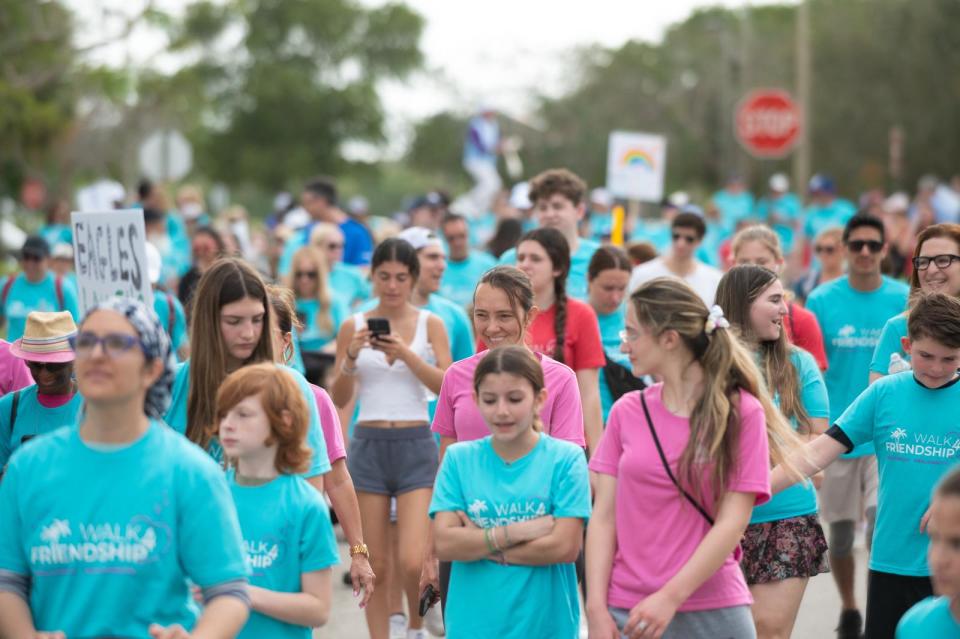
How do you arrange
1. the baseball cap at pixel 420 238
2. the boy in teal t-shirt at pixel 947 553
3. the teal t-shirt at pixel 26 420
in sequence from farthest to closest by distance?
1. the baseball cap at pixel 420 238
2. the teal t-shirt at pixel 26 420
3. the boy in teal t-shirt at pixel 947 553

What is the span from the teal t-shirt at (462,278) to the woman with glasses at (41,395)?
604 centimetres

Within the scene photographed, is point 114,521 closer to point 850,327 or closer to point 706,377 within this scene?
point 706,377

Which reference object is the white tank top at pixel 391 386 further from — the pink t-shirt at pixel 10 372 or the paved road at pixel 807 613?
the pink t-shirt at pixel 10 372

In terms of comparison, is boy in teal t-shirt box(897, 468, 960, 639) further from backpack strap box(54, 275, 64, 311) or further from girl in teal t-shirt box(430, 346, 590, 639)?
backpack strap box(54, 275, 64, 311)

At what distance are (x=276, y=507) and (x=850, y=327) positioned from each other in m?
5.04

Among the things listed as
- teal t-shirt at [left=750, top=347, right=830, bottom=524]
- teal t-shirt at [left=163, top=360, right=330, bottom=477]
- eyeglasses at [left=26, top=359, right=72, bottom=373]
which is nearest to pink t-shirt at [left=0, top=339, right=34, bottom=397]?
eyeglasses at [left=26, top=359, right=72, bottom=373]

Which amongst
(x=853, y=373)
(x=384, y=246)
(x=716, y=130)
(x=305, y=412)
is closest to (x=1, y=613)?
(x=305, y=412)

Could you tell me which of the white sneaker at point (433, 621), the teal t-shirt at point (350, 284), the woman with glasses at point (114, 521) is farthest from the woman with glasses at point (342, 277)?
the woman with glasses at point (114, 521)

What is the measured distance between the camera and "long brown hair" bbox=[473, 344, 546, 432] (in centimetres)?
527

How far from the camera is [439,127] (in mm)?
61062

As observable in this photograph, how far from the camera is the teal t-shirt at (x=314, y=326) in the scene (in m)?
12.2

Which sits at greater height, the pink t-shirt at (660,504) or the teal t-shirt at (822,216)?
the teal t-shirt at (822,216)

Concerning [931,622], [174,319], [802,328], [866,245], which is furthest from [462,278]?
[931,622]

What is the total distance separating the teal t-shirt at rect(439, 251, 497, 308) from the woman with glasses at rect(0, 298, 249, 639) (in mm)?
8262
